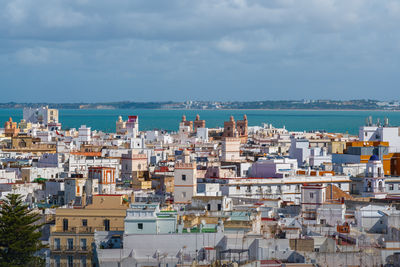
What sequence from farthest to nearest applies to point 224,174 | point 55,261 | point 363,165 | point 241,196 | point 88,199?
point 363,165, point 224,174, point 241,196, point 88,199, point 55,261

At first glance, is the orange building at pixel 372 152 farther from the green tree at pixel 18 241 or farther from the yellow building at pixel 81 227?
the green tree at pixel 18 241

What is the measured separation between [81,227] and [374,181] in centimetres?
1866

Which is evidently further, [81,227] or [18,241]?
[81,227]

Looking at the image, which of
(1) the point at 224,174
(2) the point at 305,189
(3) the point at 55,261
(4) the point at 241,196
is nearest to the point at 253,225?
(3) the point at 55,261

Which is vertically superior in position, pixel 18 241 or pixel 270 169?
pixel 270 169

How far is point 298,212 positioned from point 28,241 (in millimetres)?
12483

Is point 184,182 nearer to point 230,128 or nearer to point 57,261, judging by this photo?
point 57,261

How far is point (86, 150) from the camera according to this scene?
291 feet

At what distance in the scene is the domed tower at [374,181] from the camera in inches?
1925

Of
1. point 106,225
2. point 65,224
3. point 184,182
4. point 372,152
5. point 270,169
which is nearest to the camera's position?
point 65,224

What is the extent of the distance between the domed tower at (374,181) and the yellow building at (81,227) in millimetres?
15990

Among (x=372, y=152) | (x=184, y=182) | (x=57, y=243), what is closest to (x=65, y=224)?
(x=57, y=243)

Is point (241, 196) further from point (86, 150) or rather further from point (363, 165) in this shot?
point (86, 150)

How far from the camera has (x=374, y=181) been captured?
49.1 meters
